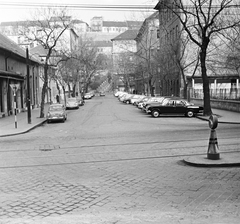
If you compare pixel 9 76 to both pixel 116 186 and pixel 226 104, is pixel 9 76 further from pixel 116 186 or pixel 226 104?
pixel 116 186

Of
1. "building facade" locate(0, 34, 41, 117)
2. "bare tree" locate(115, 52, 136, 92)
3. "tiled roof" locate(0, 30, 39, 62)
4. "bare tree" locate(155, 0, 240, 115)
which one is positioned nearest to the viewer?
"bare tree" locate(155, 0, 240, 115)

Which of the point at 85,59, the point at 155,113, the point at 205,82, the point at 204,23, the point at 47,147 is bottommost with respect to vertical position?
the point at 47,147

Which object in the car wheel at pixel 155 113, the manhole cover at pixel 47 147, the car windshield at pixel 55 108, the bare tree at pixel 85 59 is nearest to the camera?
the manhole cover at pixel 47 147

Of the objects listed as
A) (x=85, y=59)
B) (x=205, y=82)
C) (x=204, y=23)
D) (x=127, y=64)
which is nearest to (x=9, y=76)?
(x=205, y=82)

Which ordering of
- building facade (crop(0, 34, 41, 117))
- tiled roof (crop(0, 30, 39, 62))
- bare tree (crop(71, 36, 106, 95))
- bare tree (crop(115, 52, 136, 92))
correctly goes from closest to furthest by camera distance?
tiled roof (crop(0, 30, 39, 62))
building facade (crop(0, 34, 41, 117))
bare tree (crop(71, 36, 106, 95))
bare tree (crop(115, 52, 136, 92))

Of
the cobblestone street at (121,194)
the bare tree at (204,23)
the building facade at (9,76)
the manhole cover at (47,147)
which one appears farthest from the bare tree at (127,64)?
Answer: the cobblestone street at (121,194)

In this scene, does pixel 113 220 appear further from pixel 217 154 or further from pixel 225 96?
pixel 225 96

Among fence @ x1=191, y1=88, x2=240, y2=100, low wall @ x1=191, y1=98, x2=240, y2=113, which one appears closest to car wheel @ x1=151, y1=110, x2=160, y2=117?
low wall @ x1=191, y1=98, x2=240, y2=113

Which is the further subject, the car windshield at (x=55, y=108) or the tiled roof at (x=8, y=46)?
the tiled roof at (x=8, y=46)

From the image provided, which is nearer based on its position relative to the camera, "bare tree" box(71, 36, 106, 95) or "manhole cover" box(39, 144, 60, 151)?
"manhole cover" box(39, 144, 60, 151)

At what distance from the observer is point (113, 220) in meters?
5.71

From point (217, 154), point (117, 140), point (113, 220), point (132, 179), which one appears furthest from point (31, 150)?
point (113, 220)

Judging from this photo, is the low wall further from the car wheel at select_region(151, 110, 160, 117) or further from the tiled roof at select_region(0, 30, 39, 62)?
the tiled roof at select_region(0, 30, 39, 62)

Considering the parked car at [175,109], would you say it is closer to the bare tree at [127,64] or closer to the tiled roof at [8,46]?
the tiled roof at [8,46]
